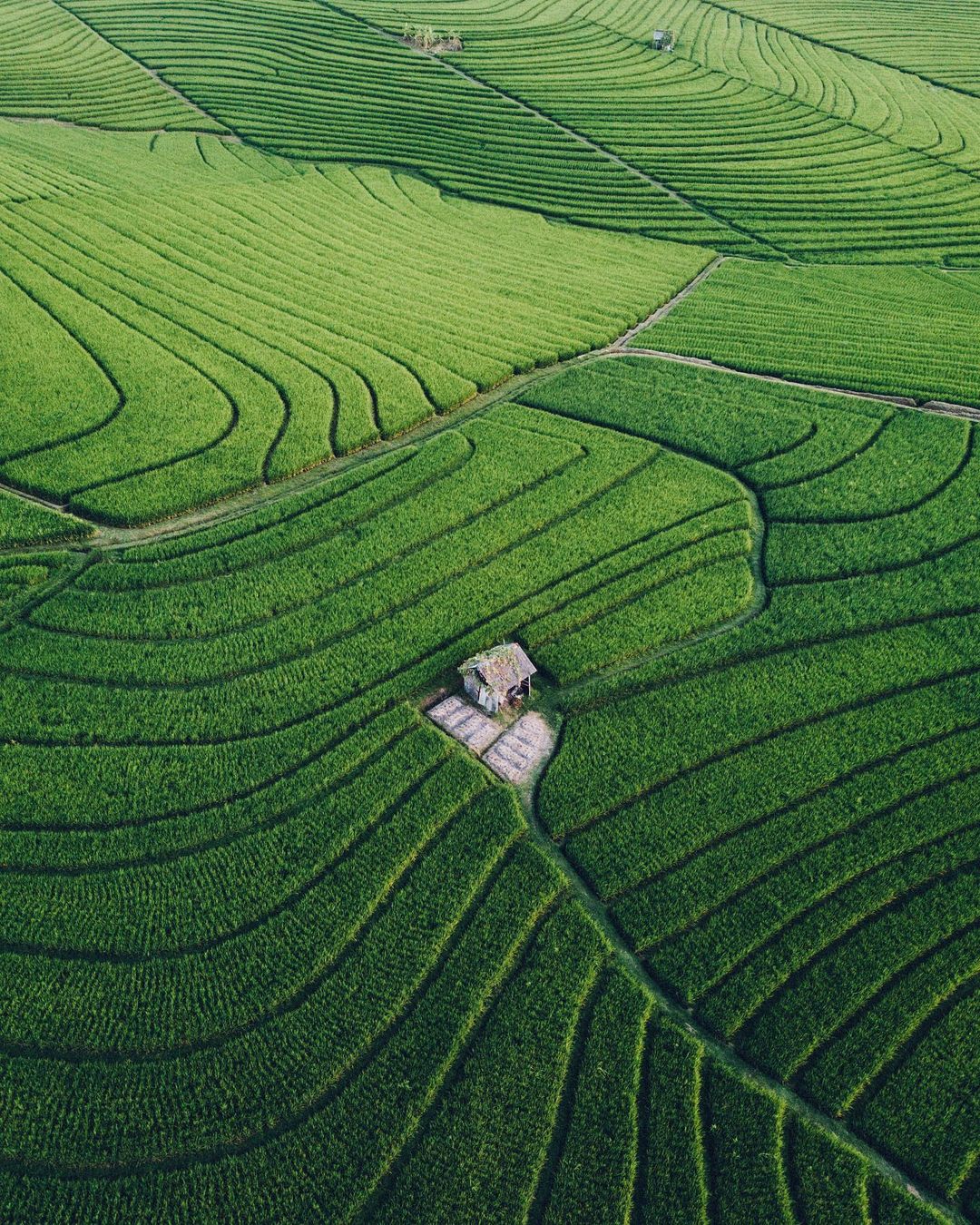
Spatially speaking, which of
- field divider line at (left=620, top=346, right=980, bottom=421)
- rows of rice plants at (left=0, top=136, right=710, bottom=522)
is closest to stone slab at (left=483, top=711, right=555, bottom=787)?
rows of rice plants at (left=0, top=136, right=710, bottom=522)

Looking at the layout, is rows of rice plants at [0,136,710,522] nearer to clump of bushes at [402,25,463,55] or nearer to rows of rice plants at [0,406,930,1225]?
rows of rice plants at [0,406,930,1225]

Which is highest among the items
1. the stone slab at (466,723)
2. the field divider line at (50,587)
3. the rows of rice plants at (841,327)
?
the rows of rice plants at (841,327)

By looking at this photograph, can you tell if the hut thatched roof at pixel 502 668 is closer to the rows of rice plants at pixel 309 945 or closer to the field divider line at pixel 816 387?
the rows of rice plants at pixel 309 945

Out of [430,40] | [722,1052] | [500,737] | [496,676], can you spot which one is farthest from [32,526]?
[430,40]

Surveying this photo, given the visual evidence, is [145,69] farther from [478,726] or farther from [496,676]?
[478,726]

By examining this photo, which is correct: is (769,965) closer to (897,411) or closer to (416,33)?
(897,411)

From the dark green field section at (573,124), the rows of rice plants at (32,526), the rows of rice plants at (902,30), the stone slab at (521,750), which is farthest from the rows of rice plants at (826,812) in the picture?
the rows of rice plants at (902,30)
